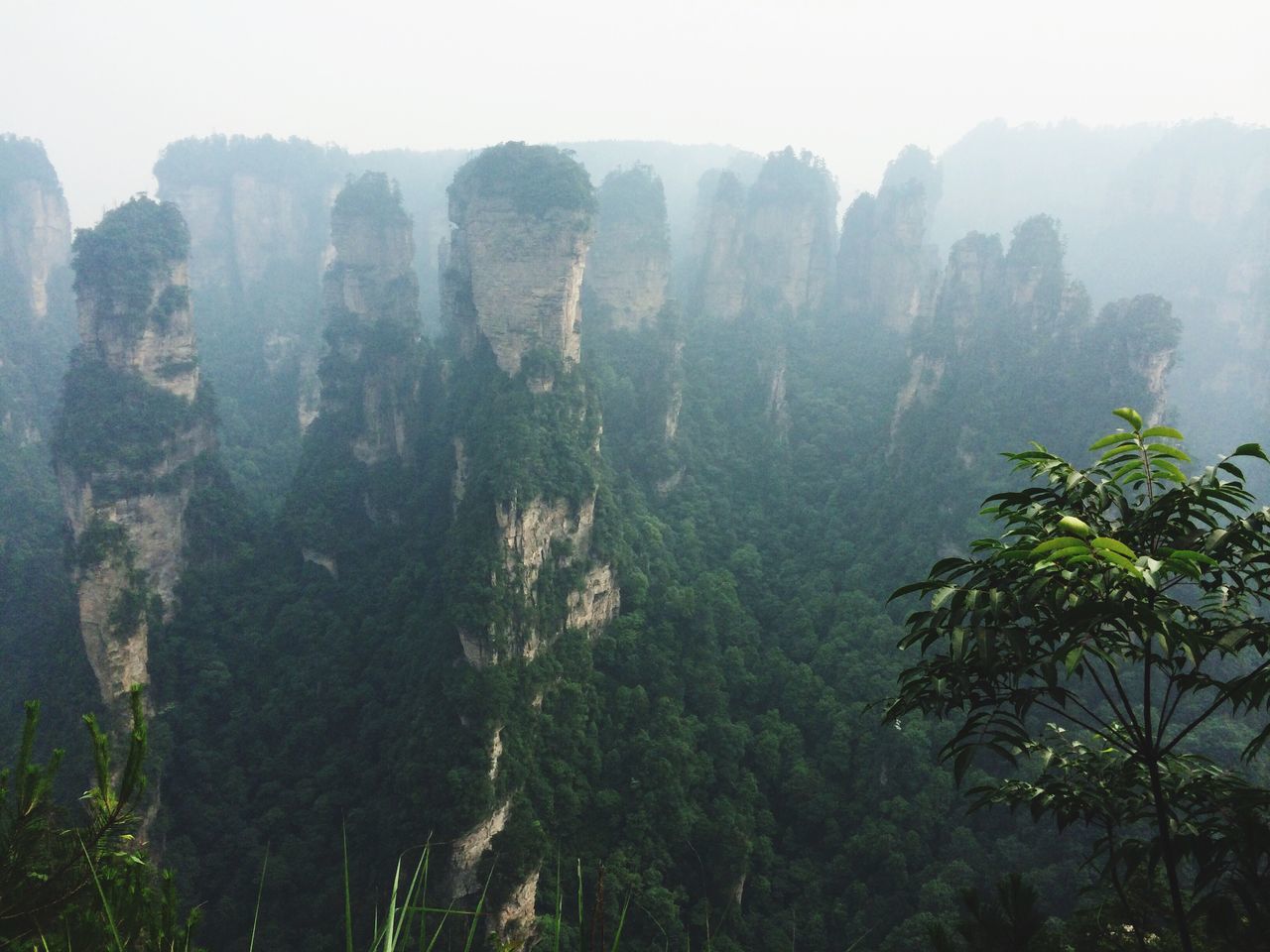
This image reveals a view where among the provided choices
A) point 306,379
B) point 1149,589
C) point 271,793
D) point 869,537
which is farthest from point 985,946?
point 306,379

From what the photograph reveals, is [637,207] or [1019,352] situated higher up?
[637,207]

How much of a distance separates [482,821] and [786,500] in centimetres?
2779

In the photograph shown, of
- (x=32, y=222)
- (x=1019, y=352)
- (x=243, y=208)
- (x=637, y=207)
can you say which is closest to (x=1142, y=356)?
(x=1019, y=352)

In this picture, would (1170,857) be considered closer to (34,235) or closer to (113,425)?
(113,425)

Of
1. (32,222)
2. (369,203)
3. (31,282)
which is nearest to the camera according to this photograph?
(369,203)

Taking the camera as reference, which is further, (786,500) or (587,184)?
(786,500)

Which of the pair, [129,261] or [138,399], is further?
[129,261]

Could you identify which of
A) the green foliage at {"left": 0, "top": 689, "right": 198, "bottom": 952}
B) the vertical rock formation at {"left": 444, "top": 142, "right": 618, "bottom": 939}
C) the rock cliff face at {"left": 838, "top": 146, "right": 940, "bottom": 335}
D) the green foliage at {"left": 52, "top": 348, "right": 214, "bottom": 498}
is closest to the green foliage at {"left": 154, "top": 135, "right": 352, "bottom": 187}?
the vertical rock formation at {"left": 444, "top": 142, "right": 618, "bottom": 939}

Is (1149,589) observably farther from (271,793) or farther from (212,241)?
(212,241)

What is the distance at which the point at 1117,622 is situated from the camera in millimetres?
3518

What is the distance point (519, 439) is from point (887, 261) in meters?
43.1

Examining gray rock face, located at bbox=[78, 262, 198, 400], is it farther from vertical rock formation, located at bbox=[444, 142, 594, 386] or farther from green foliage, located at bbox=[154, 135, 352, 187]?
green foliage, located at bbox=[154, 135, 352, 187]

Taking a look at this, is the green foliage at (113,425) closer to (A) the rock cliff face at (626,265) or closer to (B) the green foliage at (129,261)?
(B) the green foliage at (129,261)

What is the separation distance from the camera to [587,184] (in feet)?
132
